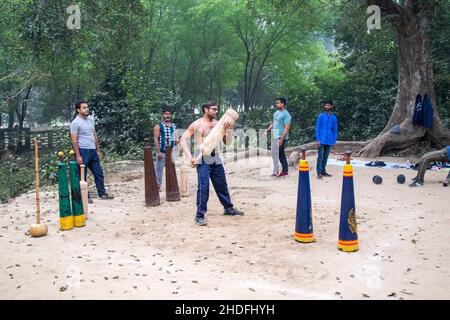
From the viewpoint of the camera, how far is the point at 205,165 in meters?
6.68

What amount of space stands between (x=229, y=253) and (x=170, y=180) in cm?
323

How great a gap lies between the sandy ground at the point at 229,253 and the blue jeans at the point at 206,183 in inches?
10.8

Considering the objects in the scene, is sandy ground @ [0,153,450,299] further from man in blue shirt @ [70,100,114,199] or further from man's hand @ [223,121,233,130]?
man's hand @ [223,121,233,130]

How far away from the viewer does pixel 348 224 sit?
514cm

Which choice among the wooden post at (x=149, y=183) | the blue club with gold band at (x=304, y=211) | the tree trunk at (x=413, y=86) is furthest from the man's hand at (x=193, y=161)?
the tree trunk at (x=413, y=86)

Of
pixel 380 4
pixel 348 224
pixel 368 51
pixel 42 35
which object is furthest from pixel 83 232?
pixel 368 51

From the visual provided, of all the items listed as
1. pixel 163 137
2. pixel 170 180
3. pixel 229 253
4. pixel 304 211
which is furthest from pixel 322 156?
pixel 229 253

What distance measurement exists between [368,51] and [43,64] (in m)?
13.1

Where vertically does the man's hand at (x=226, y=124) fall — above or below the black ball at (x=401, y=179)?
above

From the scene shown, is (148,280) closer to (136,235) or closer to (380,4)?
(136,235)

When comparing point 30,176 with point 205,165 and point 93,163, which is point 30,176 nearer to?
point 93,163

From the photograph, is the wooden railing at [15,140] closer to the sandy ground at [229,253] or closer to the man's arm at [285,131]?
the man's arm at [285,131]

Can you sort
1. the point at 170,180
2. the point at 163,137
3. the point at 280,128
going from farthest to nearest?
the point at 280,128, the point at 163,137, the point at 170,180

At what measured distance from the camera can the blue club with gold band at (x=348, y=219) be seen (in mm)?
5141
